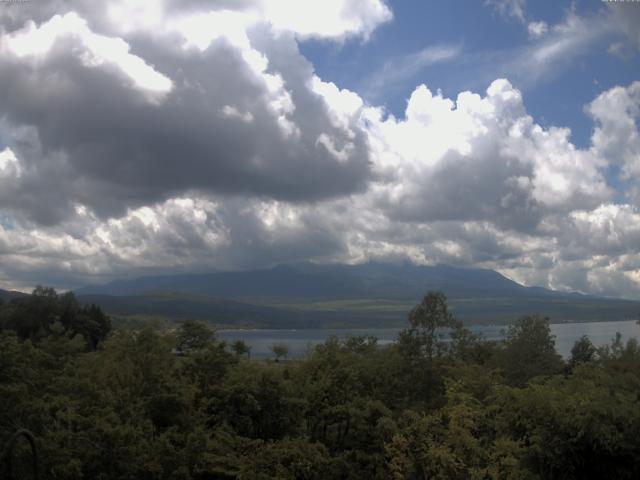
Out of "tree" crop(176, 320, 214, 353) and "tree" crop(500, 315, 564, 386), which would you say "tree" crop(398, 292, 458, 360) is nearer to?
"tree" crop(500, 315, 564, 386)

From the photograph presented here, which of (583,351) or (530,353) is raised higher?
(530,353)

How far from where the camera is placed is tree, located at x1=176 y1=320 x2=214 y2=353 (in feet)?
130

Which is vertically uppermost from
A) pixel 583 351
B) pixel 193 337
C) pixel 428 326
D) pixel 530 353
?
pixel 428 326

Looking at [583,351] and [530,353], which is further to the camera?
[583,351]

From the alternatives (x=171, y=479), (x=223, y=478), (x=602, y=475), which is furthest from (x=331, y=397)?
(x=602, y=475)

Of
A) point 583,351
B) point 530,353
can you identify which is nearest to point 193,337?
point 530,353

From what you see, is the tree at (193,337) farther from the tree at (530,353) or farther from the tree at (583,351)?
the tree at (583,351)

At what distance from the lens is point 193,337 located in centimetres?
4088

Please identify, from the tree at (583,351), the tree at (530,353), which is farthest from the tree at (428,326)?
the tree at (583,351)

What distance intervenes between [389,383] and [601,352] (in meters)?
21.2

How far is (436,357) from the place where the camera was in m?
38.8

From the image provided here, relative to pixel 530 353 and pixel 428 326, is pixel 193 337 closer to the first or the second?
pixel 428 326

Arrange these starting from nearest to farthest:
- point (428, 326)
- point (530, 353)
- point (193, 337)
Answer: point (428, 326)
point (193, 337)
point (530, 353)

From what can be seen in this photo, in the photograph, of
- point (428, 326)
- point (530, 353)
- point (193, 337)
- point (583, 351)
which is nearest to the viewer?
point (428, 326)
